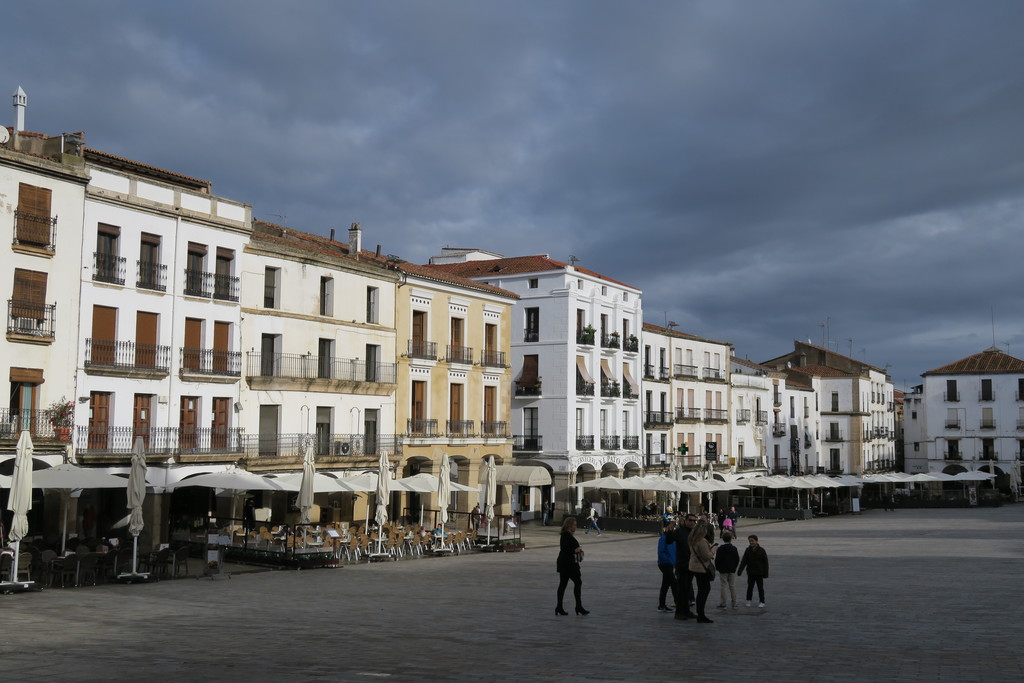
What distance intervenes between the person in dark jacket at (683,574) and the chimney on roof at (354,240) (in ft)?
106

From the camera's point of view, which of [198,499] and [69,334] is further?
[198,499]

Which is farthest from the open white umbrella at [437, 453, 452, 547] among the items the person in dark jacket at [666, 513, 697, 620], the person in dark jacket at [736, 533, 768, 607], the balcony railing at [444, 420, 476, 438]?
the person in dark jacket at [666, 513, 697, 620]

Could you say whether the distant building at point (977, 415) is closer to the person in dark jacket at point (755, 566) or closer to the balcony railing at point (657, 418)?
the balcony railing at point (657, 418)

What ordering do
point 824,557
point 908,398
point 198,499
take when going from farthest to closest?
point 908,398 → point 198,499 → point 824,557

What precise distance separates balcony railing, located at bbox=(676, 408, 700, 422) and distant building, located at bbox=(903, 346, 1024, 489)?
41.5m

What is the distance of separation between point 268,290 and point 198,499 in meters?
8.80

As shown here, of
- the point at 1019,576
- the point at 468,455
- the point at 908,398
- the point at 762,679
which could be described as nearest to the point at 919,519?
the point at 468,455

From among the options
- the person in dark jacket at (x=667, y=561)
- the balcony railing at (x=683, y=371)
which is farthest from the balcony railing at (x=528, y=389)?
the person in dark jacket at (x=667, y=561)

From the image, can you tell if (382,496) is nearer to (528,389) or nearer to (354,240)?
(354,240)

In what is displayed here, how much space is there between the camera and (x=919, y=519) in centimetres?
6297

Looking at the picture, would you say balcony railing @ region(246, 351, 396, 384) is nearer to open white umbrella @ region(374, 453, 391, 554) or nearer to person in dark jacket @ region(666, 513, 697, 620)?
open white umbrella @ region(374, 453, 391, 554)

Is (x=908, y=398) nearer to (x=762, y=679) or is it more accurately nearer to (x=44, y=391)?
(x=44, y=391)

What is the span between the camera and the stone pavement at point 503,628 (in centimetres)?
1365

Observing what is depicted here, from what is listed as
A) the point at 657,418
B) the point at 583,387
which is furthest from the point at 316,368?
the point at 657,418
